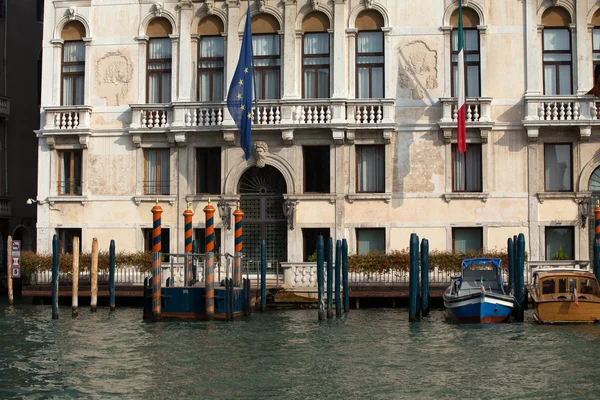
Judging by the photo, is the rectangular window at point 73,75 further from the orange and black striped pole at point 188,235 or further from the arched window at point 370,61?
the arched window at point 370,61

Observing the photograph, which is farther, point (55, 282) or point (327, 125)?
point (327, 125)

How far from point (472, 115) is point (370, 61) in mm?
3227

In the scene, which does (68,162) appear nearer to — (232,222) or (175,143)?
(175,143)

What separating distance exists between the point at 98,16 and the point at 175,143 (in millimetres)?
4483

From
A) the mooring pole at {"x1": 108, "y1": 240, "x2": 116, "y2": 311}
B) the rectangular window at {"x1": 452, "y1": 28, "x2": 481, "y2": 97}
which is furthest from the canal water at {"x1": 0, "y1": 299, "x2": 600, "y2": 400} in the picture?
the rectangular window at {"x1": 452, "y1": 28, "x2": 481, "y2": 97}

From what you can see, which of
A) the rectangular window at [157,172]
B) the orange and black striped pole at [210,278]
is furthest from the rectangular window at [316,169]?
the orange and black striped pole at [210,278]

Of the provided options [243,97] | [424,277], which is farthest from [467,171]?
[243,97]

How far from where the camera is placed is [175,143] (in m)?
30.0

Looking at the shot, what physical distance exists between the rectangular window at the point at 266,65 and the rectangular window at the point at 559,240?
8506mm

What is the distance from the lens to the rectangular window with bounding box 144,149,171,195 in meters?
30.4

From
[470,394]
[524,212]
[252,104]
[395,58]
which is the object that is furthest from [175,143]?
[470,394]

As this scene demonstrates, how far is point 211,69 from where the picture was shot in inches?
1196

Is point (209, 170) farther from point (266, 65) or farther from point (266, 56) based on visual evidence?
point (266, 56)

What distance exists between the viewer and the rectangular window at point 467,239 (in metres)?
29.1
